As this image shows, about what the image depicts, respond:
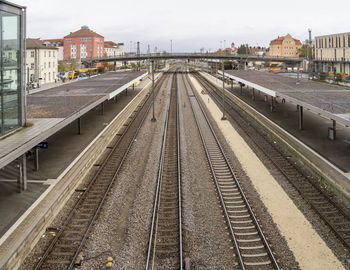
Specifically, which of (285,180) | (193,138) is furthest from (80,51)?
(285,180)

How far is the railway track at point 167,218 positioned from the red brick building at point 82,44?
120 m

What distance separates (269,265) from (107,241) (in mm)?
5123

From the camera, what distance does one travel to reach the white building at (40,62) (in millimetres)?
59125

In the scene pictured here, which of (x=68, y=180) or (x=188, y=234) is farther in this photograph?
(x=68, y=180)

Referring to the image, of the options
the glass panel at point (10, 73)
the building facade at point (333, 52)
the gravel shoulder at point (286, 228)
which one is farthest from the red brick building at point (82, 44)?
the gravel shoulder at point (286, 228)

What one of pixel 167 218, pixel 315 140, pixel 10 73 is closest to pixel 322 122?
pixel 315 140

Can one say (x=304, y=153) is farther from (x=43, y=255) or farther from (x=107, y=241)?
(x=43, y=255)

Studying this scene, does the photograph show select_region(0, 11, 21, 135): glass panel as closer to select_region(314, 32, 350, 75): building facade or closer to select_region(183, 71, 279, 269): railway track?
select_region(183, 71, 279, 269): railway track

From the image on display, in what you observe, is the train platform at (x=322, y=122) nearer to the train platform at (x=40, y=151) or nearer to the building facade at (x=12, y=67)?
the train platform at (x=40, y=151)

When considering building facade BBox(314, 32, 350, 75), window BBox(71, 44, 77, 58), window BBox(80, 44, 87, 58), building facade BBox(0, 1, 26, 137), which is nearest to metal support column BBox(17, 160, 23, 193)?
building facade BBox(0, 1, 26, 137)

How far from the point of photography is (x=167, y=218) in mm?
11484

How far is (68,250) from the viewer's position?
9.65 meters

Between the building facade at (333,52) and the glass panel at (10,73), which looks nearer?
the glass panel at (10,73)

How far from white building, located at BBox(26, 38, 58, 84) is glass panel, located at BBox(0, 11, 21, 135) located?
4492 centimetres
